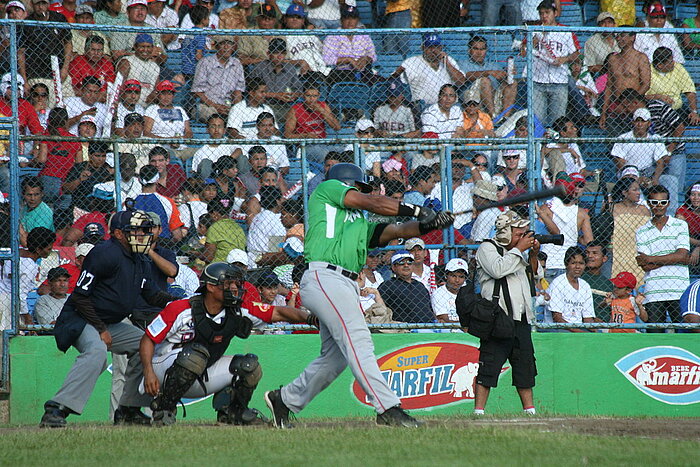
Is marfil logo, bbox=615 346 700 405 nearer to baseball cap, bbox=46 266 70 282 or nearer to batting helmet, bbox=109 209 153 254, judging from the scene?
batting helmet, bbox=109 209 153 254

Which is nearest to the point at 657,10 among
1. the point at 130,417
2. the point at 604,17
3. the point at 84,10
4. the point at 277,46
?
the point at 604,17

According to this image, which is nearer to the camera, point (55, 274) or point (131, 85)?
point (55, 274)

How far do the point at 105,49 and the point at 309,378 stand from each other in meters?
6.07

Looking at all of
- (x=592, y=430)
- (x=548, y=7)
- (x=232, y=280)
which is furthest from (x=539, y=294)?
(x=548, y=7)

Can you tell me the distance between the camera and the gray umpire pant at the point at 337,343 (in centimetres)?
604

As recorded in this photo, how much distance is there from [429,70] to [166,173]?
3.58 meters

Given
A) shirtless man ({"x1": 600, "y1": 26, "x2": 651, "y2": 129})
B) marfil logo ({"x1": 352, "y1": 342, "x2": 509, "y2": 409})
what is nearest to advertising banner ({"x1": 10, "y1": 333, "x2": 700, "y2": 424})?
marfil logo ({"x1": 352, "y1": 342, "x2": 509, "y2": 409})

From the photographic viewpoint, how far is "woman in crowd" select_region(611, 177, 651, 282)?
9633mm

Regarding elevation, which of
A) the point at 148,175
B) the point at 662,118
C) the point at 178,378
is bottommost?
the point at 178,378

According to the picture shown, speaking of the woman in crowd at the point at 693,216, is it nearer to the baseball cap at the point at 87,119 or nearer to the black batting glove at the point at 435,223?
the black batting glove at the point at 435,223

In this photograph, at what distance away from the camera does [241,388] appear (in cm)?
684

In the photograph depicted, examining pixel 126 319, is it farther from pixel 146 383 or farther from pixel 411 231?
pixel 411 231

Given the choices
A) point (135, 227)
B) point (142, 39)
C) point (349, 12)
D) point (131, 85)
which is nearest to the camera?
point (135, 227)

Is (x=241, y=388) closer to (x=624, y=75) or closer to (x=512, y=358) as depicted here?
(x=512, y=358)
